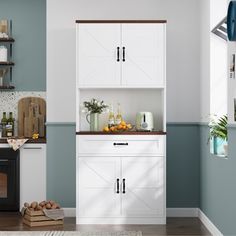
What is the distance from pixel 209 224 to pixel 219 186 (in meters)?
0.68

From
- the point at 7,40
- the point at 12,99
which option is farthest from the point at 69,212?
the point at 7,40

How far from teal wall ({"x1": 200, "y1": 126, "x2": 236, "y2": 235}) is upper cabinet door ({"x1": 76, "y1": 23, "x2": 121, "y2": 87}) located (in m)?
1.13

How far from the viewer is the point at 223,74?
5.67 meters

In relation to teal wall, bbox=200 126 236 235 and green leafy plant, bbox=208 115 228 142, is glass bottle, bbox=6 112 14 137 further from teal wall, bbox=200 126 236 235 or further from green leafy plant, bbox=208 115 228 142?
green leafy plant, bbox=208 115 228 142

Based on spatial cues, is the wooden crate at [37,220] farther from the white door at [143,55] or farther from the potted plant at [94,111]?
the white door at [143,55]

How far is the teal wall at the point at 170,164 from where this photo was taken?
6.35 meters

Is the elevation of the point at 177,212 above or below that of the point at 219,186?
below

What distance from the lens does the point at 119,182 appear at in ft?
19.3

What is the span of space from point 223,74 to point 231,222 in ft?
5.58

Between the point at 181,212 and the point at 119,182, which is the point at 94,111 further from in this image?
the point at 181,212

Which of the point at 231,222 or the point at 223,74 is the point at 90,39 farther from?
the point at 231,222

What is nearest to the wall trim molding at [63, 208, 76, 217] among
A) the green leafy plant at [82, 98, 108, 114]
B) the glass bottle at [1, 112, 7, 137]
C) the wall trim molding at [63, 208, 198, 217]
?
the wall trim molding at [63, 208, 198, 217]

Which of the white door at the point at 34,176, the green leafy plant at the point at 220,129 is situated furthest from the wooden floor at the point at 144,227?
the green leafy plant at the point at 220,129

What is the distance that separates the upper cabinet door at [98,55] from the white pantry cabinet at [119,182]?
0.60 meters
